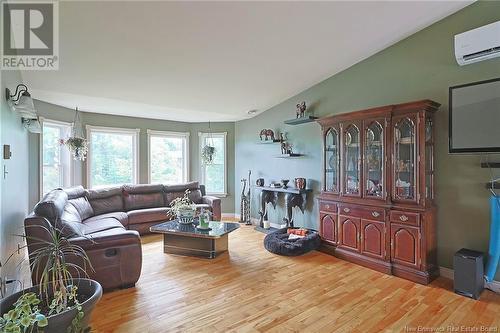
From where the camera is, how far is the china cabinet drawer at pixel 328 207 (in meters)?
3.85

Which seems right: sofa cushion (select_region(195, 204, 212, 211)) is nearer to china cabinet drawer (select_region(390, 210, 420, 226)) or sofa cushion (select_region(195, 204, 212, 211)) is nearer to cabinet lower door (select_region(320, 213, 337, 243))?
cabinet lower door (select_region(320, 213, 337, 243))

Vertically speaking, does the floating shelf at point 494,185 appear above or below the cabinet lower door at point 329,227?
above

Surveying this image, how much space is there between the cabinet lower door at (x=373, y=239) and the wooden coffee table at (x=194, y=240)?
1.82 metres

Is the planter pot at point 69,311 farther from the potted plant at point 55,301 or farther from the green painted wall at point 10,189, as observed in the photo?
the green painted wall at point 10,189

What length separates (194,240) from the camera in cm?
380

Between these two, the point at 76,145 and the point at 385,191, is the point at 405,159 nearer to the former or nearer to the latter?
the point at 385,191

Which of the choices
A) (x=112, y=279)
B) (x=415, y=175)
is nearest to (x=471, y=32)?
(x=415, y=175)

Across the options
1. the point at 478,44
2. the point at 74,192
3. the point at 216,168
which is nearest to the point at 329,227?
the point at 478,44

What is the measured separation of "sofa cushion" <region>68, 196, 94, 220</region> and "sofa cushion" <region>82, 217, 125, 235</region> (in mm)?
199

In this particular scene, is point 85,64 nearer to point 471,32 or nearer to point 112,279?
point 112,279

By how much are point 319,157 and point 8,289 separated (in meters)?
4.19

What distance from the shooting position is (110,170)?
229 inches

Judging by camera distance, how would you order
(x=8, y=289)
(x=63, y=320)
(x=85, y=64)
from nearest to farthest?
(x=63, y=320) < (x=8, y=289) < (x=85, y=64)

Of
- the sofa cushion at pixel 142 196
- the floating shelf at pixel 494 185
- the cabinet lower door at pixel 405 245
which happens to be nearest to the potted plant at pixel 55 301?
the cabinet lower door at pixel 405 245
